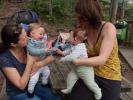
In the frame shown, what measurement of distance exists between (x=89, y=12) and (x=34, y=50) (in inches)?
24.1

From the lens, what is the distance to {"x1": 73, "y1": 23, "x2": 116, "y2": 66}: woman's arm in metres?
3.06

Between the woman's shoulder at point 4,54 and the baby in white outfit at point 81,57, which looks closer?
the baby in white outfit at point 81,57

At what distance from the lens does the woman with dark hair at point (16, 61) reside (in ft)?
10.3

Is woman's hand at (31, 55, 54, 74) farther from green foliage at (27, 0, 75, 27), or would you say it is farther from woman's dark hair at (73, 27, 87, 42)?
green foliage at (27, 0, 75, 27)

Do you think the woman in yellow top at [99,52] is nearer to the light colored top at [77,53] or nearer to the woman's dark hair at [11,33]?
the light colored top at [77,53]

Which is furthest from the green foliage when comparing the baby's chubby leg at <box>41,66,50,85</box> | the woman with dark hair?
the woman with dark hair

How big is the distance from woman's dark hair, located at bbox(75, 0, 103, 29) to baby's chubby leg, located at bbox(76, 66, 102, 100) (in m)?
0.43

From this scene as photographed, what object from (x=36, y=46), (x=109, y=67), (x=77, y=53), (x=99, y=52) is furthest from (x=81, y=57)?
(x=36, y=46)

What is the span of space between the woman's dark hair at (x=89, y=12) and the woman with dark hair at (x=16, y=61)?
1.63 ft

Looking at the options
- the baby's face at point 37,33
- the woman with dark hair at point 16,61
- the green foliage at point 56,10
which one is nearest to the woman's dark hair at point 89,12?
the baby's face at point 37,33

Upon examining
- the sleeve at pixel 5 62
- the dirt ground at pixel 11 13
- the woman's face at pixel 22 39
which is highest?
the woman's face at pixel 22 39

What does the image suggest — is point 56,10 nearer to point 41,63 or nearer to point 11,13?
point 11,13

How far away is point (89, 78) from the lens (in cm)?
311

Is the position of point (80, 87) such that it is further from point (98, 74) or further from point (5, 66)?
point (5, 66)
